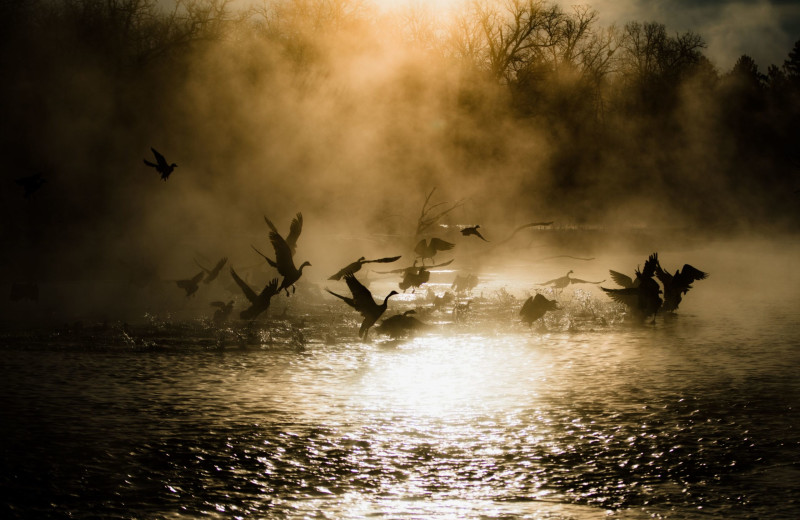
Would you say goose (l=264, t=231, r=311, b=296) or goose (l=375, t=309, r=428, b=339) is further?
goose (l=264, t=231, r=311, b=296)

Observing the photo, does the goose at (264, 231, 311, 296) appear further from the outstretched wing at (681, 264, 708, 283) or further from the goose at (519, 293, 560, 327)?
the outstretched wing at (681, 264, 708, 283)

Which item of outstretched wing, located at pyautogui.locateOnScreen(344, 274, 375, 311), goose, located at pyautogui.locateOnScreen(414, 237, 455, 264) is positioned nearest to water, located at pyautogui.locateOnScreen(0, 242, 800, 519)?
outstretched wing, located at pyautogui.locateOnScreen(344, 274, 375, 311)

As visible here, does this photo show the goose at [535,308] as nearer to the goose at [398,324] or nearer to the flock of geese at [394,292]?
the flock of geese at [394,292]

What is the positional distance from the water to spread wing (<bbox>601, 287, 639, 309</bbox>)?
763 mm

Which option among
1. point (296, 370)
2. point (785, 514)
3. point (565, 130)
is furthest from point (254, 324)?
point (565, 130)

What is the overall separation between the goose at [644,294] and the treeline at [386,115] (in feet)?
36.3

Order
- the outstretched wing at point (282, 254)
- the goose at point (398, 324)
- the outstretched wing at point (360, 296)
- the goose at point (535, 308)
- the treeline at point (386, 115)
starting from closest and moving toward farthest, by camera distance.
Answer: the outstretched wing at point (360, 296) < the goose at point (398, 324) < the outstretched wing at point (282, 254) < the goose at point (535, 308) < the treeline at point (386, 115)

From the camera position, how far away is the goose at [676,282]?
8086 mm

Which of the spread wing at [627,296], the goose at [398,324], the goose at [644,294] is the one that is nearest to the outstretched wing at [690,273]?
the goose at [644,294]

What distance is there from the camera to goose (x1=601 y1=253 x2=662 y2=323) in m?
8.05

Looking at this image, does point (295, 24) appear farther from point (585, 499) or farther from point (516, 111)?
point (585, 499)

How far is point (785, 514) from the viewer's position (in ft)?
11.2

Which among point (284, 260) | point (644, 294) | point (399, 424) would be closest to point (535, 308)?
point (644, 294)

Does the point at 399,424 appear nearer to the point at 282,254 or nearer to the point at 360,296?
the point at 360,296
